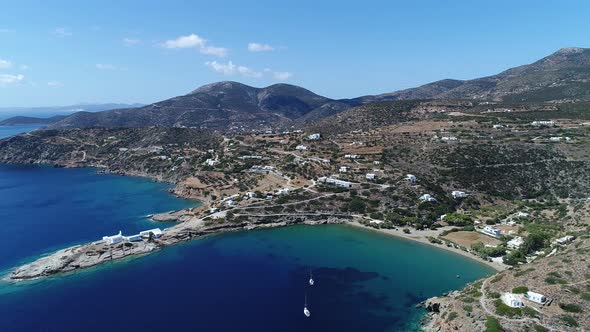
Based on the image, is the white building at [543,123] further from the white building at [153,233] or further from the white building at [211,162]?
the white building at [153,233]

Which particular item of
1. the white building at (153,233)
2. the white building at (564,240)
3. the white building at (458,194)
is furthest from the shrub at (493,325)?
the white building at (153,233)

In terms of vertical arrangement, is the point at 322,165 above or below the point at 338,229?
above

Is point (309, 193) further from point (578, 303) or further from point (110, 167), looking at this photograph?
point (110, 167)

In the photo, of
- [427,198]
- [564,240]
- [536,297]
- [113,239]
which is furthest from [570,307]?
[113,239]

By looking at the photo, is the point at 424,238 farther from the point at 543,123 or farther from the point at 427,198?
the point at 543,123

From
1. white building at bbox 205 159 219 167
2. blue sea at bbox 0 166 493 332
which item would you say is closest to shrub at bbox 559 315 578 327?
blue sea at bbox 0 166 493 332

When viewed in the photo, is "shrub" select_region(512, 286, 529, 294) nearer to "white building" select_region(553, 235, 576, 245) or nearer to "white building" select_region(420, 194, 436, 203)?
"white building" select_region(553, 235, 576, 245)

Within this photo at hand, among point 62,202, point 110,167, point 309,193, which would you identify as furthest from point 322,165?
point 110,167
